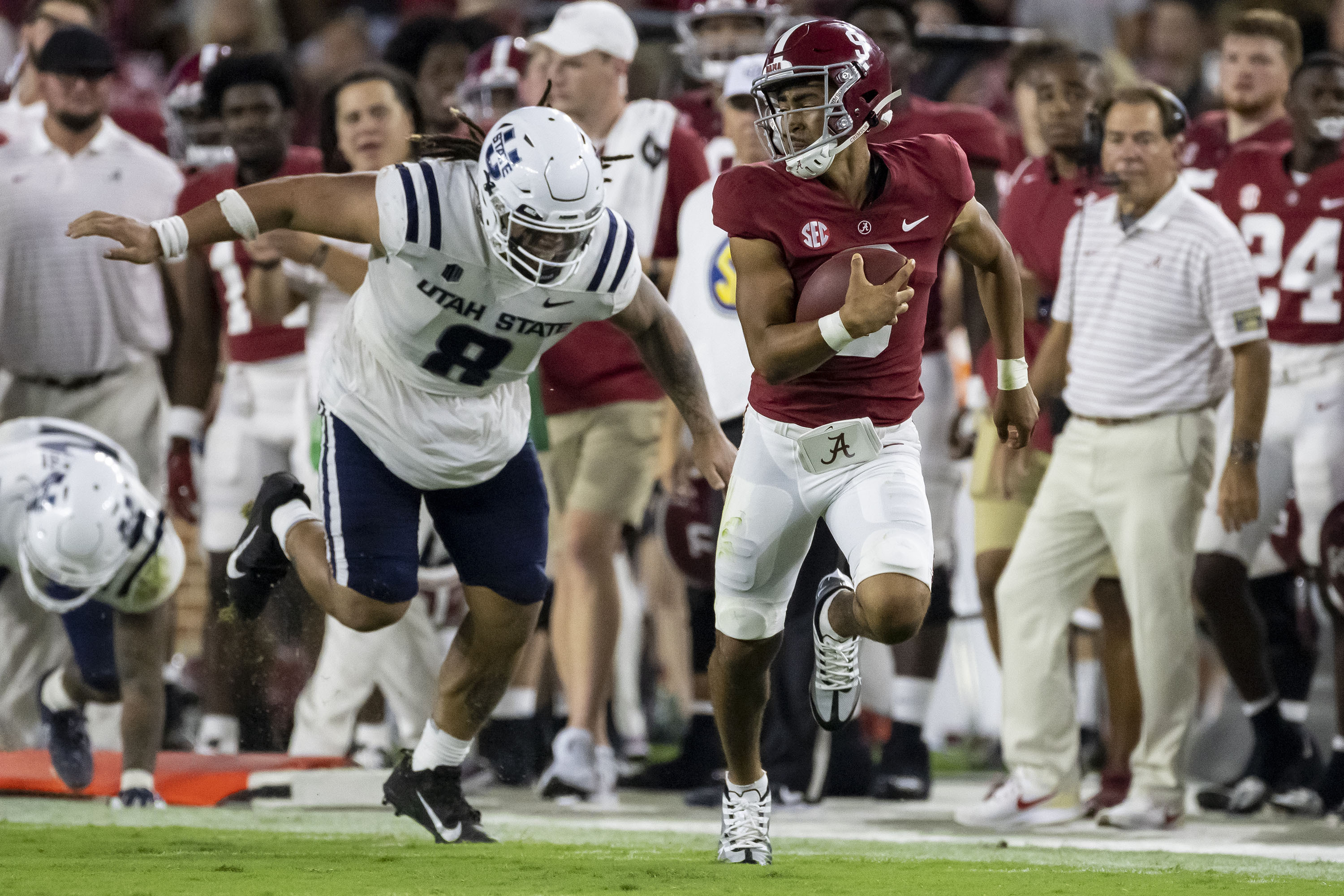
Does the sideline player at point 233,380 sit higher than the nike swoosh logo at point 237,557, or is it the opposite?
the sideline player at point 233,380

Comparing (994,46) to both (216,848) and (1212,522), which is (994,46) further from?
(216,848)

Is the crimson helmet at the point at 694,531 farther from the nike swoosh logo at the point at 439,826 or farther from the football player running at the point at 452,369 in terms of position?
the nike swoosh logo at the point at 439,826

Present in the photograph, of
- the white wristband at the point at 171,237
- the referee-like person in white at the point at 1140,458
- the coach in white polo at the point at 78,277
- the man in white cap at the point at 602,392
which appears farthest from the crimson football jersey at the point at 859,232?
the coach in white polo at the point at 78,277

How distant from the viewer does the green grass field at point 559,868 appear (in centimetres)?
430

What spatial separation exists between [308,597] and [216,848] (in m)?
Result: 1.37

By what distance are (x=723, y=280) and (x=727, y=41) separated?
1384 mm

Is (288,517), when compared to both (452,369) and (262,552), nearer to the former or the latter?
(262,552)

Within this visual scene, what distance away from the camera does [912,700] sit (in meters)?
6.84

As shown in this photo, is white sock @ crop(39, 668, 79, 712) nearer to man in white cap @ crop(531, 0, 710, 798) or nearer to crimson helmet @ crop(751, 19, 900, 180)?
man in white cap @ crop(531, 0, 710, 798)

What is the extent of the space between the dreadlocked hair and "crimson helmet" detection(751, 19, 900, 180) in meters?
0.79

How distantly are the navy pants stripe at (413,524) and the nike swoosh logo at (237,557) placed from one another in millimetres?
496

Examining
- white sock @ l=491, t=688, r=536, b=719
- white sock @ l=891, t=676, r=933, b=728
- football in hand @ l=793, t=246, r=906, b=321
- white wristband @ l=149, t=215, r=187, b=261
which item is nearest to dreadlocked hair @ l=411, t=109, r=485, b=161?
white wristband @ l=149, t=215, r=187, b=261

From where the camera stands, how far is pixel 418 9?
12016mm

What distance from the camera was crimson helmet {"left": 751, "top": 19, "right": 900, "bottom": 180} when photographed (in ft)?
14.9
